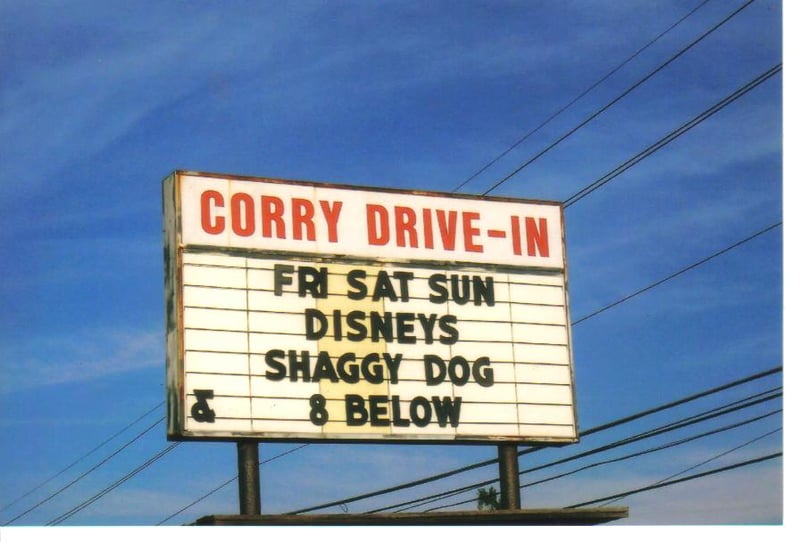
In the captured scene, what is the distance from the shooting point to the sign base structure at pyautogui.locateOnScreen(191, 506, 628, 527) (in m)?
13.6

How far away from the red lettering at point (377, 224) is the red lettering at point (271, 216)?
3.36ft

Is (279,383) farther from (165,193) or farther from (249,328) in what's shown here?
(165,193)

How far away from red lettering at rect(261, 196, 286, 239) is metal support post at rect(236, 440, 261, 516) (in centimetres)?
234

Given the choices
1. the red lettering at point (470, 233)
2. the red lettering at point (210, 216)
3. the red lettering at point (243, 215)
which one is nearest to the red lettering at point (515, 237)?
the red lettering at point (470, 233)

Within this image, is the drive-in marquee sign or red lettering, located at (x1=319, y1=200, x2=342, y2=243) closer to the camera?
the drive-in marquee sign

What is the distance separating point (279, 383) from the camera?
47.0 ft

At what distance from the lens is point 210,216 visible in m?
14.5

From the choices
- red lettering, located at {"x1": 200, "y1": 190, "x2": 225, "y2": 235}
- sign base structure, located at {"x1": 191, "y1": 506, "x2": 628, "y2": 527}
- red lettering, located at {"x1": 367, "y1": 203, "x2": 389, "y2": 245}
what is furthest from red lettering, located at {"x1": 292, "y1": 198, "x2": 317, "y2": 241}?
sign base structure, located at {"x1": 191, "y1": 506, "x2": 628, "y2": 527}

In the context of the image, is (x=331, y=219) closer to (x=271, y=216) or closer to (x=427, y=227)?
(x=271, y=216)

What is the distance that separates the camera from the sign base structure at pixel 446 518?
13.6 meters

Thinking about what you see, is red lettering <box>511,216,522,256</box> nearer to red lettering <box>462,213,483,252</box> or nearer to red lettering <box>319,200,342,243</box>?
red lettering <box>462,213,483,252</box>

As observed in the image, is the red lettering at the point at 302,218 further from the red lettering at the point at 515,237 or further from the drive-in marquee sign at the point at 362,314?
the red lettering at the point at 515,237
